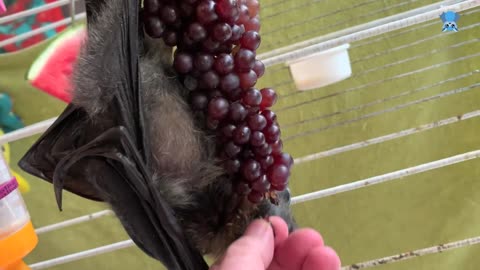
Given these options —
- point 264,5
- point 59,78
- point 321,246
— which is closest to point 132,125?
point 321,246

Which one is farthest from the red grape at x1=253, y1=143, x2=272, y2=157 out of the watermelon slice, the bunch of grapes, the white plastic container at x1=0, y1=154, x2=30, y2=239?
the watermelon slice

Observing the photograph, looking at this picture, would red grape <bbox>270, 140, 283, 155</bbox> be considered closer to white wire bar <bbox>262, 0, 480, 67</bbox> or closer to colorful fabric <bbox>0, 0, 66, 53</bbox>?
white wire bar <bbox>262, 0, 480, 67</bbox>

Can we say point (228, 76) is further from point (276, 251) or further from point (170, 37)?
point (276, 251)

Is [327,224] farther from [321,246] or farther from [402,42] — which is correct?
[321,246]

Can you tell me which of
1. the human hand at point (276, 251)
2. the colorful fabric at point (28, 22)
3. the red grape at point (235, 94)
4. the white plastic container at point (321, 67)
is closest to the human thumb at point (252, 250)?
the human hand at point (276, 251)

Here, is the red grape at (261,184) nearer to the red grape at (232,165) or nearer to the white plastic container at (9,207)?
the red grape at (232,165)
